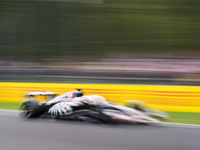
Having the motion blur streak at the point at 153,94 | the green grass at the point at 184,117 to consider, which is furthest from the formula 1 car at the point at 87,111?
the motion blur streak at the point at 153,94

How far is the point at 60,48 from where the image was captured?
46.1ft

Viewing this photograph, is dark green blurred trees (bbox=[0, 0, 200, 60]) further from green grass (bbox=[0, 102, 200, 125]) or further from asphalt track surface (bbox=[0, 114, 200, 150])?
asphalt track surface (bbox=[0, 114, 200, 150])

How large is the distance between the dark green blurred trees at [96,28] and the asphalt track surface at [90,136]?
8204 millimetres

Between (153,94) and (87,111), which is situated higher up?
(153,94)

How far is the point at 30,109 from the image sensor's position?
5.51 meters

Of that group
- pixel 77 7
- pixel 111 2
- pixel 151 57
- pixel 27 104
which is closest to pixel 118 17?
pixel 111 2

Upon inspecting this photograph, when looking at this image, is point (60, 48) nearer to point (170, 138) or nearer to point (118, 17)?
point (118, 17)

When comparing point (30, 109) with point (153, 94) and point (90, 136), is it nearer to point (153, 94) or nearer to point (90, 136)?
point (90, 136)

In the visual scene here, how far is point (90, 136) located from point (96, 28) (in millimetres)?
10952

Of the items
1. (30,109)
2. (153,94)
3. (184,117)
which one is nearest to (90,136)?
(30,109)

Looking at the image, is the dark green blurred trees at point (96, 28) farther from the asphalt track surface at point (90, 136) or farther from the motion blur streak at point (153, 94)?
the asphalt track surface at point (90, 136)

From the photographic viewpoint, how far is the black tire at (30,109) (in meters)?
5.40

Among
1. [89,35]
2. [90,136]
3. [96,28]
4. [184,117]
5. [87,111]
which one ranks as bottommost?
[90,136]

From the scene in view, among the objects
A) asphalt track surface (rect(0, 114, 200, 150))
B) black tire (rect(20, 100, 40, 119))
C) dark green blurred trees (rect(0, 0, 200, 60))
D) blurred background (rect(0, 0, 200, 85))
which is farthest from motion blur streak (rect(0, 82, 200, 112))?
dark green blurred trees (rect(0, 0, 200, 60))
